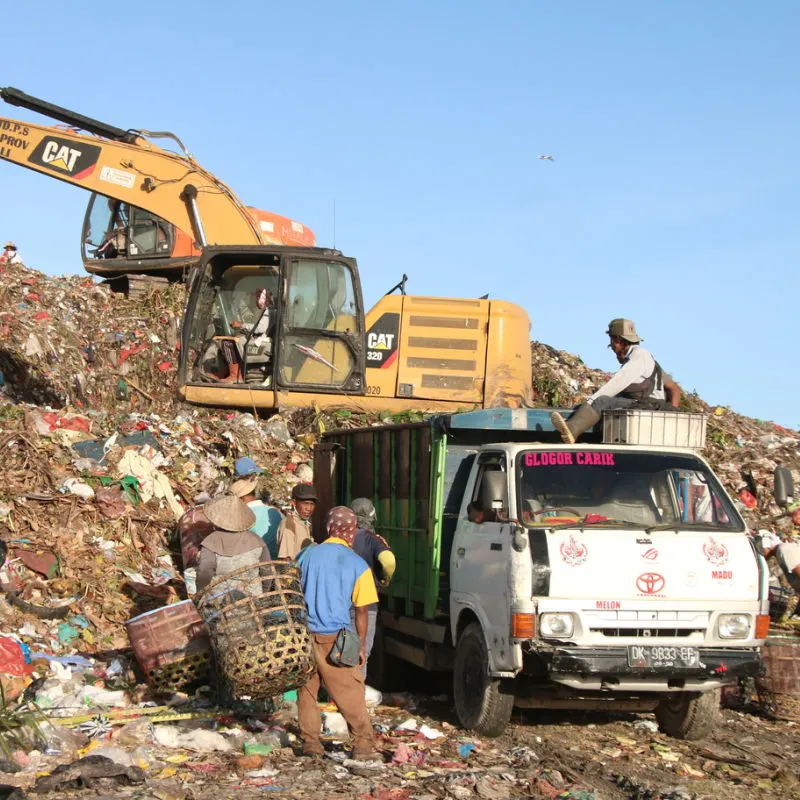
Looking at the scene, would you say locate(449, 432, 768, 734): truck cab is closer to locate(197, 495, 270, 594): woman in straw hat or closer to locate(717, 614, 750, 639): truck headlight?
locate(717, 614, 750, 639): truck headlight

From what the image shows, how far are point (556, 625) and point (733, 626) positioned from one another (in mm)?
1224

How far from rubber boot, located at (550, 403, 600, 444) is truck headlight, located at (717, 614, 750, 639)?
1.70m

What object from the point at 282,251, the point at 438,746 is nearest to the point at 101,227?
the point at 282,251

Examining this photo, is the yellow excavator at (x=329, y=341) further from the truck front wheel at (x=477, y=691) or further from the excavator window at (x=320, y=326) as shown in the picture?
the truck front wheel at (x=477, y=691)

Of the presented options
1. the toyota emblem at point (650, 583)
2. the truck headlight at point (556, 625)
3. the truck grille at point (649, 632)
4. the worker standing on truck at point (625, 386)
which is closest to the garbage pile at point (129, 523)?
the truck headlight at point (556, 625)

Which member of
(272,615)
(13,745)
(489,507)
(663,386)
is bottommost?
(13,745)

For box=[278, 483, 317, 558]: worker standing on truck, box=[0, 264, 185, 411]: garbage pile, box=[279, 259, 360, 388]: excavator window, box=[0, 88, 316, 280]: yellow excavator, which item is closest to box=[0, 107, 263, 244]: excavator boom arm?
box=[0, 88, 316, 280]: yellow excavator

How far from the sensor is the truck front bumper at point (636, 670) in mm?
6996

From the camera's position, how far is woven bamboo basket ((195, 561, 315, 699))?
666 centimetres

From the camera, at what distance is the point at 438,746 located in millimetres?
7352

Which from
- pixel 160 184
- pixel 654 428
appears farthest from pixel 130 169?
pixel 654 428

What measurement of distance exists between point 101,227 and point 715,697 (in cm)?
1656

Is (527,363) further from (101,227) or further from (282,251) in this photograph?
(101,227)

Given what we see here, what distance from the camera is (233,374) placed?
563 inches
